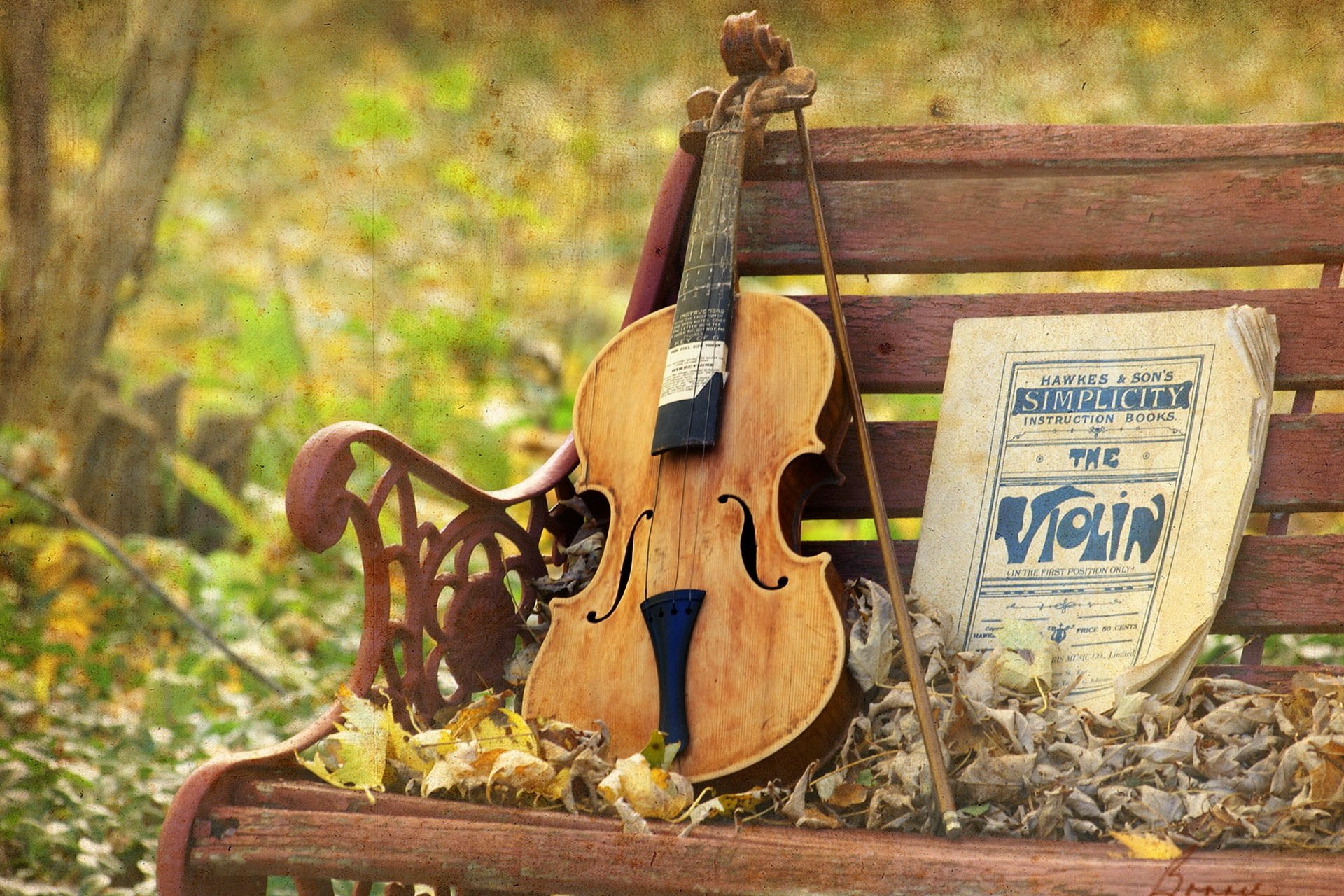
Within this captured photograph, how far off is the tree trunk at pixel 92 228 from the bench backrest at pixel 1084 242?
A: 2562 mm

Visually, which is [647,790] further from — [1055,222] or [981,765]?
[1055,222]

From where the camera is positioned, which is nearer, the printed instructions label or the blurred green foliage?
the printed instructions label

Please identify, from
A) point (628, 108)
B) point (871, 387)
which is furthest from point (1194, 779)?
point (628, 108)

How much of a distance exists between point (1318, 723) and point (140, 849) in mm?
2120

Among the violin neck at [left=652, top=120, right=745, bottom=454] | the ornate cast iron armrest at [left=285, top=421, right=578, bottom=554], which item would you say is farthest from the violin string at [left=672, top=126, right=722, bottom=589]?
the ornate cast iron armrest at [left=285, top=421, right=578, bottom=554]

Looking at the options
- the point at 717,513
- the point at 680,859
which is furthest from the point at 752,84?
the point at 680,859

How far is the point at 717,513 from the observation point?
5.76 ft

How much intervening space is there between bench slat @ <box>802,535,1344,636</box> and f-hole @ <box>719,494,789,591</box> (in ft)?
2.62

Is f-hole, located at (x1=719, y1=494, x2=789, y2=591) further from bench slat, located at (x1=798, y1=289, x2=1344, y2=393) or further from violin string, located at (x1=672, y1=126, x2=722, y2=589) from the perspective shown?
bench slat, located at (x1=798, y1=289, x2=1344, y2=393)

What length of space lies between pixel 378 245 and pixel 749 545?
291 centimetres
